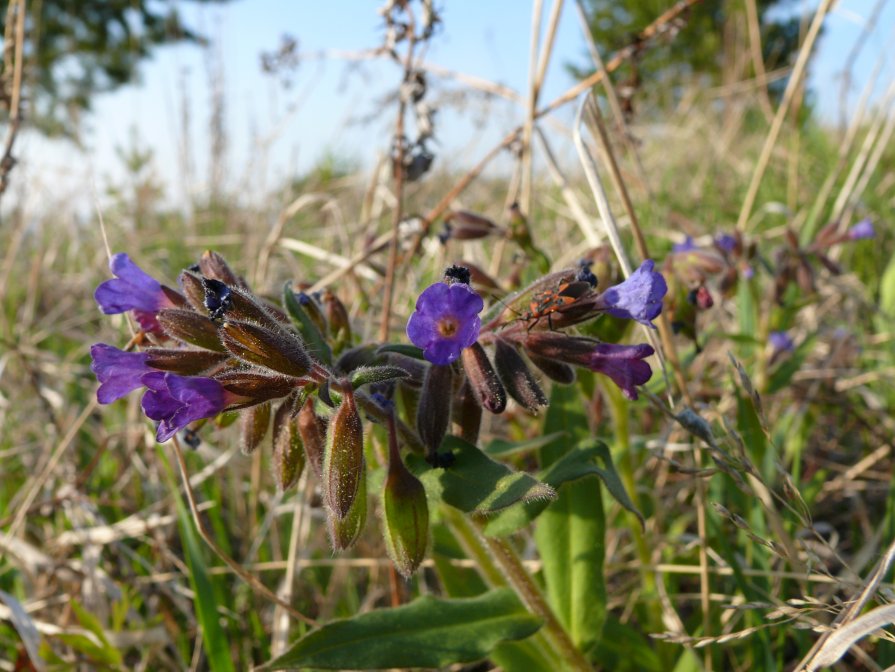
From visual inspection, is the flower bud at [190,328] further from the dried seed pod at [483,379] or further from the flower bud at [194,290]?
the dried seed pod at [483,379]

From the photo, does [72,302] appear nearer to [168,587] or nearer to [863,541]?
[168,587]

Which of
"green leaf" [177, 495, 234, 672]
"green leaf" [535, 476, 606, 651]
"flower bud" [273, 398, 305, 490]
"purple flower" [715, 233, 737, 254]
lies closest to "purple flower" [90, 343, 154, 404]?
"flower bud" [273, 398, 305, 490]

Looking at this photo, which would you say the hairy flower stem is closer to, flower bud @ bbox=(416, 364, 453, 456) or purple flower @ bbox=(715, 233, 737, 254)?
flower bud @ bbox=(416, 364, 453, 456)

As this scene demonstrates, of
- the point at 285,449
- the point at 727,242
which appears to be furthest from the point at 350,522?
the point at 727,242

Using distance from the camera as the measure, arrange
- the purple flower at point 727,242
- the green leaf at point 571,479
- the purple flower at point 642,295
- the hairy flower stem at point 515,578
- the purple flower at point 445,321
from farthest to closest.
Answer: the purple flower at point 727,242 → the hairy flower stem at point 515,578 → the green leaf at point 571,479 → the purple flower at point 642,295 → the purple flower at point 445,321

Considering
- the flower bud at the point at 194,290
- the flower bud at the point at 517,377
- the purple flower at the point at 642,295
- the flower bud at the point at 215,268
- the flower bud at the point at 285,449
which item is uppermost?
the flower bud at the point at 215,268

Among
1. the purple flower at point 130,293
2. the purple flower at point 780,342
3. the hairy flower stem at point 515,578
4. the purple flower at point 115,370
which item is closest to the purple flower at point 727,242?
the purple flower at point 780,342

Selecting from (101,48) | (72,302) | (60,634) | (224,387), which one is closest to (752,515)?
(224,387)
